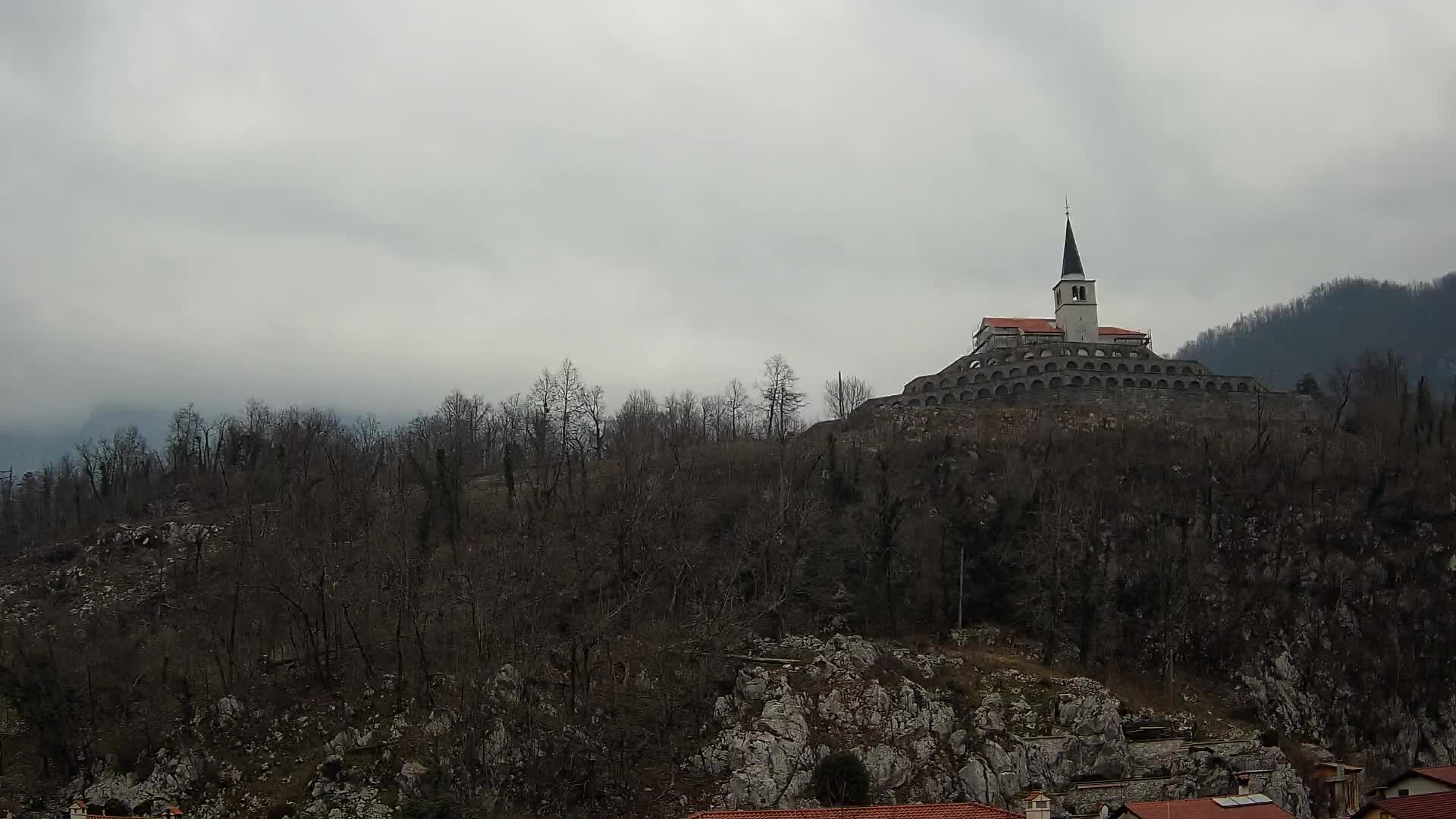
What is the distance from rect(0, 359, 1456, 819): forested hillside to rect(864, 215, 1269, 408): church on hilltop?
7.66 m

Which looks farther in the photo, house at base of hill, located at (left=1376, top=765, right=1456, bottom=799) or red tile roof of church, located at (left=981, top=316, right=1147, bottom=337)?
red tile roof of church, located at (left=981, top=316, right=1147, bottom=337)

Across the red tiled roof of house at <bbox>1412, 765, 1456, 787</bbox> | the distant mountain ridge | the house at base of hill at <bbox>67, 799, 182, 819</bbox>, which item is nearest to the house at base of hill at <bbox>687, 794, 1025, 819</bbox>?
the red tiled roof of house at <bbox>1412, 765, 1456, 787</bbox>

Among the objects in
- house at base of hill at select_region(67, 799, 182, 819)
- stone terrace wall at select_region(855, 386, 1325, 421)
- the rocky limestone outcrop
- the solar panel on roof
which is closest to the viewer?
the solar panel on roof

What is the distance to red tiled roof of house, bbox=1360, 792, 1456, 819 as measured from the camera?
2606cm

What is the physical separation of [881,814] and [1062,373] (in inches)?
2121

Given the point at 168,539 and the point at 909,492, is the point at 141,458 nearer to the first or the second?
the point at 168,539

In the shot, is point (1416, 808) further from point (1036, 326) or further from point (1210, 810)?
point (1036, 326)

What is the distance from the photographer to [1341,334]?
6826 inches

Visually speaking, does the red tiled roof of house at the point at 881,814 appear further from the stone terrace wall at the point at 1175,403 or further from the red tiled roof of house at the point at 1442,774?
the stone terrace wall at the point at 1175,403

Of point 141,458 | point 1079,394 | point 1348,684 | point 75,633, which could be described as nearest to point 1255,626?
point 1348,684

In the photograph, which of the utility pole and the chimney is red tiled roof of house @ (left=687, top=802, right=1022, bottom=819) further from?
the utility pole

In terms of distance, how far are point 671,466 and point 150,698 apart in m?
30.2

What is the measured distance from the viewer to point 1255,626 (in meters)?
47.5

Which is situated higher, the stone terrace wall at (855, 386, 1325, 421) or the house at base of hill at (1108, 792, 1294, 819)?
the stone terrace wall at (855, 386, 1325, 421)
